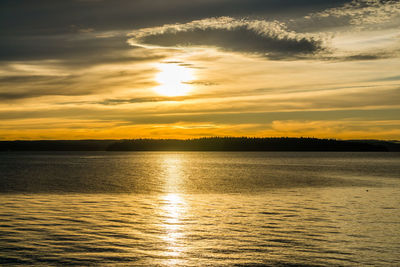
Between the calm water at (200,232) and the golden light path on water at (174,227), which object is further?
the golden light path on water at (174,227)

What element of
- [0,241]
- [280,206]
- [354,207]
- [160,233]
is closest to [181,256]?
[160,233]

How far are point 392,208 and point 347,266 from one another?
22.3 m

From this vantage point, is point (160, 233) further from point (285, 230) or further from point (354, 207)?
point (354, 207)

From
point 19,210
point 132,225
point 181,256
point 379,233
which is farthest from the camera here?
point 19,210

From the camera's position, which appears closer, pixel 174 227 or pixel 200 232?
pixel 200 232

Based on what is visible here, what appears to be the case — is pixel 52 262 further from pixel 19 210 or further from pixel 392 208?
pixel 392 208

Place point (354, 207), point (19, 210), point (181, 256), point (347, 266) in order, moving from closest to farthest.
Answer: point (347, 266) → point (181, 256) → point (19, 210) → point (354, 207)

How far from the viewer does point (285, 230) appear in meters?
28.5

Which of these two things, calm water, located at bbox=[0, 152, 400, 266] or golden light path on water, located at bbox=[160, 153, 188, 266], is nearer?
calm water, located at bbox=[0, 152, 400, 266]

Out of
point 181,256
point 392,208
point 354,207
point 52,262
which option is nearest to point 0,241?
point 52,262

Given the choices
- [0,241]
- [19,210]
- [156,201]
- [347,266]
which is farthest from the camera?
[156,201]

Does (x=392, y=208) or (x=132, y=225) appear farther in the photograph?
(x=392, y=208)

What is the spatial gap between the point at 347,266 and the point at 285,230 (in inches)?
330

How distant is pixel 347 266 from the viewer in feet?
66.3
